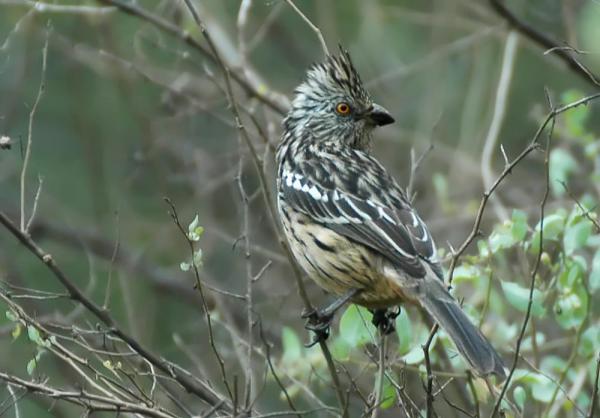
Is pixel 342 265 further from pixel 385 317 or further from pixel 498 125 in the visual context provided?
pixel 498 125

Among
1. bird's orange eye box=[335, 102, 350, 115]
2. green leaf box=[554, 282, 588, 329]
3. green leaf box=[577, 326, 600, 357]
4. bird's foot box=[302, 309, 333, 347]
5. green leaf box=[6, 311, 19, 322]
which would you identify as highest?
bird's orange eye box=[335, 102, 350, 115]

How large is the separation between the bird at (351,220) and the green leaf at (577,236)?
540mm

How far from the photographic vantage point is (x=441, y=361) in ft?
20.6

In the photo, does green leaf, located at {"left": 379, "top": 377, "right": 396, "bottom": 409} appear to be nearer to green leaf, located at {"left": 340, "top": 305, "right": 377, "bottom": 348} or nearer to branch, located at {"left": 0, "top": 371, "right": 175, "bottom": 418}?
green leaf, located at {"left": 340, "top": 305, "right": 377, "bottom": 348}

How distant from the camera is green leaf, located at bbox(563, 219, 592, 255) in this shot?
5.16m

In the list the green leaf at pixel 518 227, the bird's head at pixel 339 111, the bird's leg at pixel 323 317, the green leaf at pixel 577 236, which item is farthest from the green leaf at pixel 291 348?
the green leaf at pixel 577 236

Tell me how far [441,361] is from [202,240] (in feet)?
11.8

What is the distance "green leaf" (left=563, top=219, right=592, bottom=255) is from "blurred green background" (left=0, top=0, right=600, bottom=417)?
7.51 ft

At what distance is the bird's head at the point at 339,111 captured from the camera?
6559 millimetres

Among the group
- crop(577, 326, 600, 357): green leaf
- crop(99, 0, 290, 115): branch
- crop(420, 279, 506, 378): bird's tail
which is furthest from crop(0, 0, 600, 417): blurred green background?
crop(420, 279, 506, 378): bird's tail

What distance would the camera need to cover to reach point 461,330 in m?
4.97

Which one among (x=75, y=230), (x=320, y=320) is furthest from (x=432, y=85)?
(x=320, y=320)

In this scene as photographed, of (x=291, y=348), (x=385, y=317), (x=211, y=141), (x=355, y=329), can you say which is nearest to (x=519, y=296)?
(x=355, y=329)

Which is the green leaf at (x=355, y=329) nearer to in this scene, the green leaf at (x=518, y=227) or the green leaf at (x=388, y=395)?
the green leaf at (x=388, y=395)
